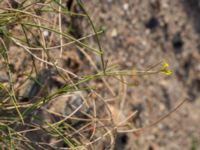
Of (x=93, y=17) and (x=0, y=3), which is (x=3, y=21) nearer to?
(x=0, y=3)

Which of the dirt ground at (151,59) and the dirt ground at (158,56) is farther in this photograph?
the dirt ground at (158,56)

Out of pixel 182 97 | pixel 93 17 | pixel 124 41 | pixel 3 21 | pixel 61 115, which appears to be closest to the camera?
pixel 3 21

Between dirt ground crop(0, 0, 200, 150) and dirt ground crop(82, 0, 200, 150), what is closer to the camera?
dirt ground crop(0, 0, 200, 150)

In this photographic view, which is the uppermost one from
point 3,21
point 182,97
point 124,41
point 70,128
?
point 3,21

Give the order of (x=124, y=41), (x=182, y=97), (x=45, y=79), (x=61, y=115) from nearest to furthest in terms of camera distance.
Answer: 1. (x=61, y=115)
2. (x=45, y=79)
3. (x=124, y=41)
4. (x=182, y=97)

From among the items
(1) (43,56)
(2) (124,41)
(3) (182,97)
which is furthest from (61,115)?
(3) (182,97)

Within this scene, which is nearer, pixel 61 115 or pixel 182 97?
pixel 61 115

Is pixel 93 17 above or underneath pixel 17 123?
above
